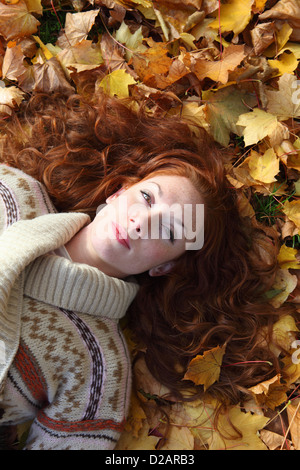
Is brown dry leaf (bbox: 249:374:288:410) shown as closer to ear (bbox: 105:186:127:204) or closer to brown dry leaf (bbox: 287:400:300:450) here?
brown dry leaf (bbox: 287:400:300:450)

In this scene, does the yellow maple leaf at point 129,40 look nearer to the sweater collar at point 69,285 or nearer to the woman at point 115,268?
the woman at point 115,268

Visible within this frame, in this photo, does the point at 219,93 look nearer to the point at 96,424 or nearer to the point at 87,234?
the point at 87,234

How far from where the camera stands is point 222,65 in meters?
2.27

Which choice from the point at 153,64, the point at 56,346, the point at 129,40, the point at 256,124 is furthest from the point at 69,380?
the point at 129,40

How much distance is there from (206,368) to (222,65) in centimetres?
149

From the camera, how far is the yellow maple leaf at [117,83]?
2379 millimetres

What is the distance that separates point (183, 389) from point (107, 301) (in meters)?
0.61

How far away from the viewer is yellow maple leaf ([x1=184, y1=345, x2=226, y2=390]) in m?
2.12

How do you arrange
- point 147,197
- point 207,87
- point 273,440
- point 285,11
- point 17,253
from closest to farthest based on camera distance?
1. point 17,253
2. point 147,197
3. point 273,440
4. point 285,11
5. point 207,87

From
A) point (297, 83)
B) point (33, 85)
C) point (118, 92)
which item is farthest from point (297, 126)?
point (33, 85)

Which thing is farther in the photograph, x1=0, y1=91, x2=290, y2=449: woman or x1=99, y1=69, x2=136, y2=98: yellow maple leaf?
x1=99, y1=69, x2=136, y2=98: yellow maple leaf

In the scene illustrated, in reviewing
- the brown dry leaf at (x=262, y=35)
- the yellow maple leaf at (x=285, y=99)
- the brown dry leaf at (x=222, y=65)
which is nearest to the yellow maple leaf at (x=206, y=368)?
the yellow maple leaf at (x=285, y=99)

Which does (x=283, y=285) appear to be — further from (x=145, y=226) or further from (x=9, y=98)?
(x=9, y=98)

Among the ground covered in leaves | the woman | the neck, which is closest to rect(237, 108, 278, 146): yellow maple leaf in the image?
the ground covered in leaves
